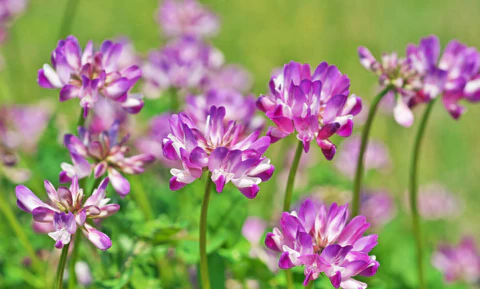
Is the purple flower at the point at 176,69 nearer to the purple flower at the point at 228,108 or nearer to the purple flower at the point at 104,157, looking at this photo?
the purple flower at the point at 228,108

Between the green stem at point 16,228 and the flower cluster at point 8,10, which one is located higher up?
the flower cluster at point 8,10

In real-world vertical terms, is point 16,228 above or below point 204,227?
below

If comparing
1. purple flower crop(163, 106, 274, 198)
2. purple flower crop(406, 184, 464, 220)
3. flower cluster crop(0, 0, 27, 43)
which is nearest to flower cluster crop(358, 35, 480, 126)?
purple flower crop(163, 106, 274, 198)

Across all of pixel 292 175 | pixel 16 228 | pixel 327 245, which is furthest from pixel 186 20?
pixel 327 245

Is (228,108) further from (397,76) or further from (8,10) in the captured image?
(8,10)

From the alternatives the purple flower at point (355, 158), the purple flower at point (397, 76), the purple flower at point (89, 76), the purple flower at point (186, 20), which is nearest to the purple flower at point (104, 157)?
the purple flower at point (89, 76)

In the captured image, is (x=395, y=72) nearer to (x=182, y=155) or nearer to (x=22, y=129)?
(x=182, y=155)

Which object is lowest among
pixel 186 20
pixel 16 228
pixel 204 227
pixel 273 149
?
pixel 16 228
